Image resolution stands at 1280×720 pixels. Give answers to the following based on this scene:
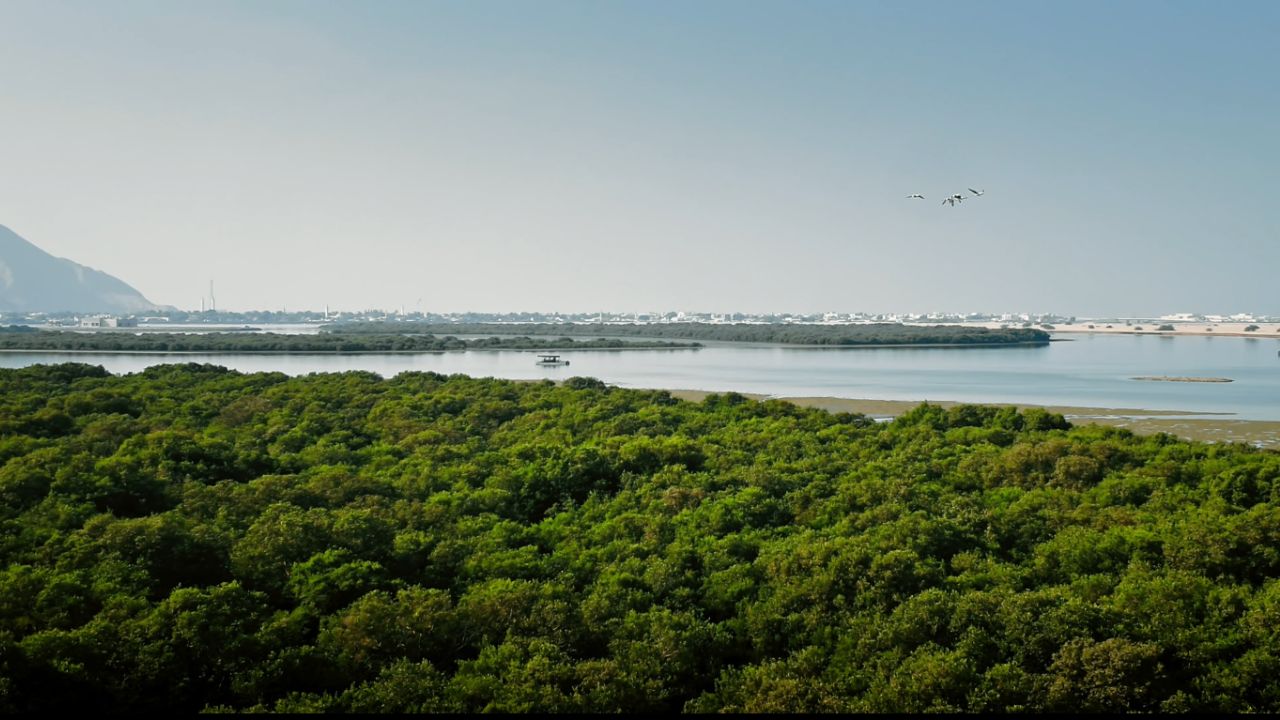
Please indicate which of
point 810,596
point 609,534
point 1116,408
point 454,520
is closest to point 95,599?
point 454,520

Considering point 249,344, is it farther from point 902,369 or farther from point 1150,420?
point 1150,420

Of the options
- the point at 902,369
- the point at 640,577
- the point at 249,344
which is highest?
the point at 249,344

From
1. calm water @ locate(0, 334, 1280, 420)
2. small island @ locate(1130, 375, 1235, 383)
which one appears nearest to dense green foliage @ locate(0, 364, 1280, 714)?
calm water @ locate(0, 334, 1280, 420)

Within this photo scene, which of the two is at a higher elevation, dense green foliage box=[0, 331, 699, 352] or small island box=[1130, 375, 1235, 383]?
dense green foliage box=[0, 331, 699, 352]

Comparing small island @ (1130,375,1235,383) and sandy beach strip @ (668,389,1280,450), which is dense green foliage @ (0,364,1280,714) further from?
small island @ (1130,375,1235,383)

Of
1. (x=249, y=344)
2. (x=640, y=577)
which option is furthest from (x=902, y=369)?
(x=249, y=344)
